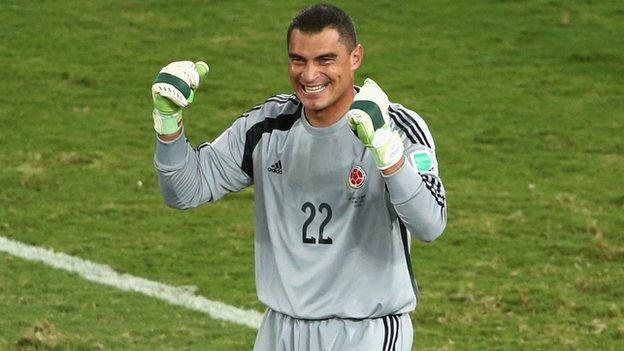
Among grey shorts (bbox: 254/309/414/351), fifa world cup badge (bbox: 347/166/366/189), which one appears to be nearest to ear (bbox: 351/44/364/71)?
fifa world cup badge (bbox: 347/166/366/189)

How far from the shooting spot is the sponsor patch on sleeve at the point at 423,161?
19.2ft

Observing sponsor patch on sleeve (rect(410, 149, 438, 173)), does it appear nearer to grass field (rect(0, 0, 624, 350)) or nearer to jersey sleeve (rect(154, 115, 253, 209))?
jersey sleeve (rect(154, 115, 253, 209))

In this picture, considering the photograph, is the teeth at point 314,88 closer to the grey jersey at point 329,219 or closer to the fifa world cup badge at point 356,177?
the grey jersey at point 329,219

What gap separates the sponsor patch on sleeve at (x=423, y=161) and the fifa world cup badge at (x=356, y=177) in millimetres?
207

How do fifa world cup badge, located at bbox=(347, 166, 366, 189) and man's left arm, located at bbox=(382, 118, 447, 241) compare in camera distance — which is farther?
fifa world cup badge, located at bbox=(347, 166, 366, 189)

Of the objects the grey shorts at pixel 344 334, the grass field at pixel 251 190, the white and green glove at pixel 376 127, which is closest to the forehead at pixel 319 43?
the white and green glove at pixel 376 127

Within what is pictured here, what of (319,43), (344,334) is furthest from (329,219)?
(319,43)

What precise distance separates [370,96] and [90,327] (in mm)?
3727

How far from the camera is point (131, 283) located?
32.5 feet

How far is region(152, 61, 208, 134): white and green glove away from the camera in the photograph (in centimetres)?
593

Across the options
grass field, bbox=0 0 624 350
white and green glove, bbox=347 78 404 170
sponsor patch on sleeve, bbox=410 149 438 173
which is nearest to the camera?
white and green glove, bbox=347 78 404 170

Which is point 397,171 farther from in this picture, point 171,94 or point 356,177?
point 171,94

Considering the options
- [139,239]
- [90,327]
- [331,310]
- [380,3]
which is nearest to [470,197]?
[139,239]

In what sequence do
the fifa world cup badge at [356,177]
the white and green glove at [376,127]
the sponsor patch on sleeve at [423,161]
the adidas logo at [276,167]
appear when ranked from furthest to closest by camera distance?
the adidas logo at [276,167]
the fifa world cup badge at [356,177]
the sponsor patch on sleeve at [423,161]
the white and green glove at [376,127]
